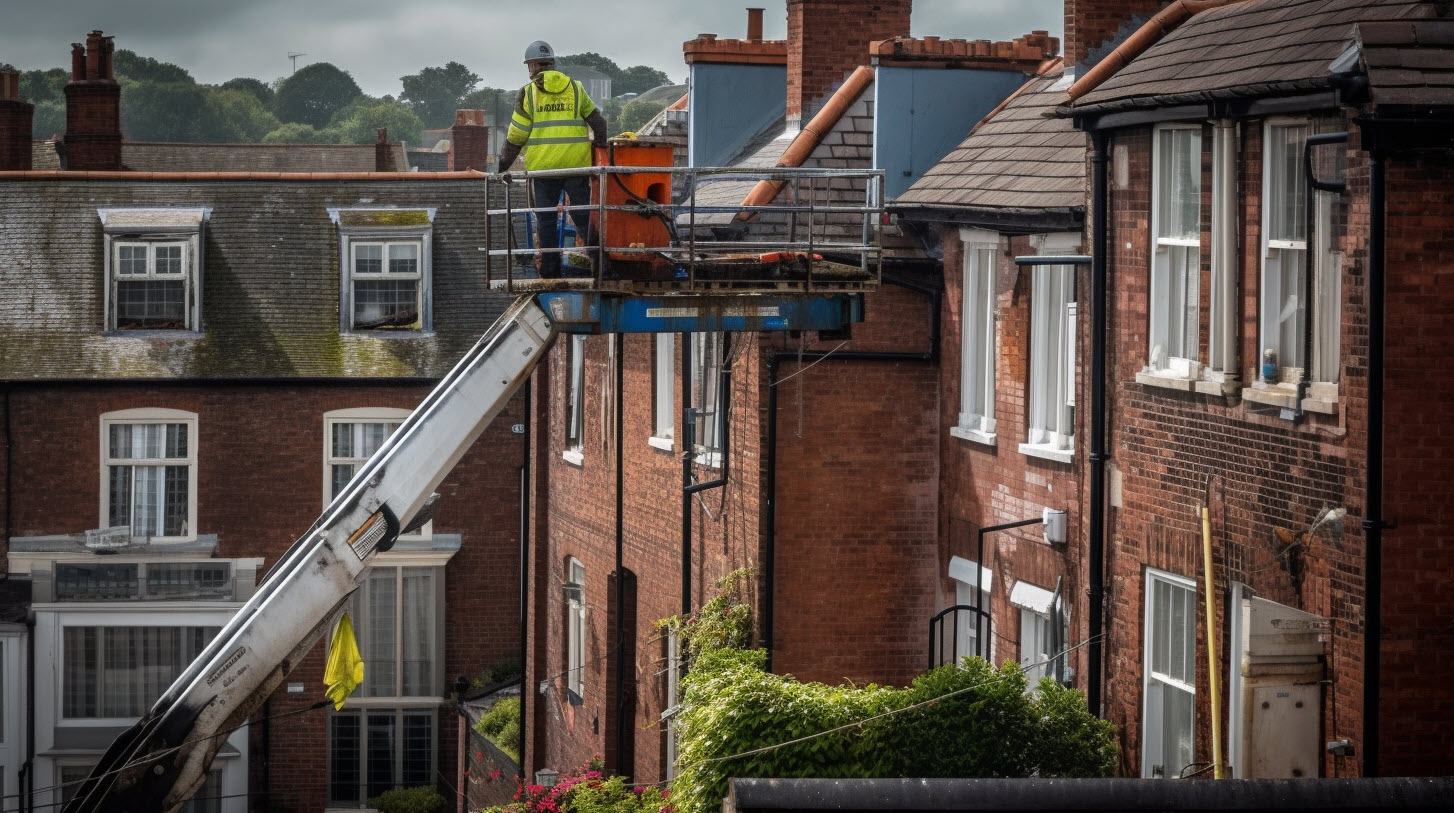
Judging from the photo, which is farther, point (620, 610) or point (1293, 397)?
point (620, 610)

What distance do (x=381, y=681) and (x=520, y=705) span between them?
642 centimetres

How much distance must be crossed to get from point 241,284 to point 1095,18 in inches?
838

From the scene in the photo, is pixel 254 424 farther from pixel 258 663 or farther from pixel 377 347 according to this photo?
pixel 258 663

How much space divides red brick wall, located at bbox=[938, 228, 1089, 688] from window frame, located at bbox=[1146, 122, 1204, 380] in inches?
51.6

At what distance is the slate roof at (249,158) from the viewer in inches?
2218

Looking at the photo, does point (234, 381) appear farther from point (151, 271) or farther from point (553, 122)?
point (553, 122)

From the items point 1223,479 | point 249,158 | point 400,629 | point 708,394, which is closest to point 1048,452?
point 1223,479

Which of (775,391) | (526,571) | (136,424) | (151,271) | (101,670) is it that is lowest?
(101,670)

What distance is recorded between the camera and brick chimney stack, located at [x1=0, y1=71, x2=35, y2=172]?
39.5m

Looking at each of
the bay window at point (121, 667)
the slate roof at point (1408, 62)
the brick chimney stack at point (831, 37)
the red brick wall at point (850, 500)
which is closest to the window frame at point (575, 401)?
the brick chimney stack at point (831, 37)

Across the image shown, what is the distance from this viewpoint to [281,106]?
18212 centimetres

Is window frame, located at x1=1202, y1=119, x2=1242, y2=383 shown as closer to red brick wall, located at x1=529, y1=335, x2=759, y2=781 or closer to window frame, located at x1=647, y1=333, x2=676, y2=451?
red brick wall, located at x1=529, y1=335, x2=759, y2=781

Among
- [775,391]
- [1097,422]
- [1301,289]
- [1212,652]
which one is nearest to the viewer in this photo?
[1301,289]

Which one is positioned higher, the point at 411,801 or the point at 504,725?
the point at 504,725
